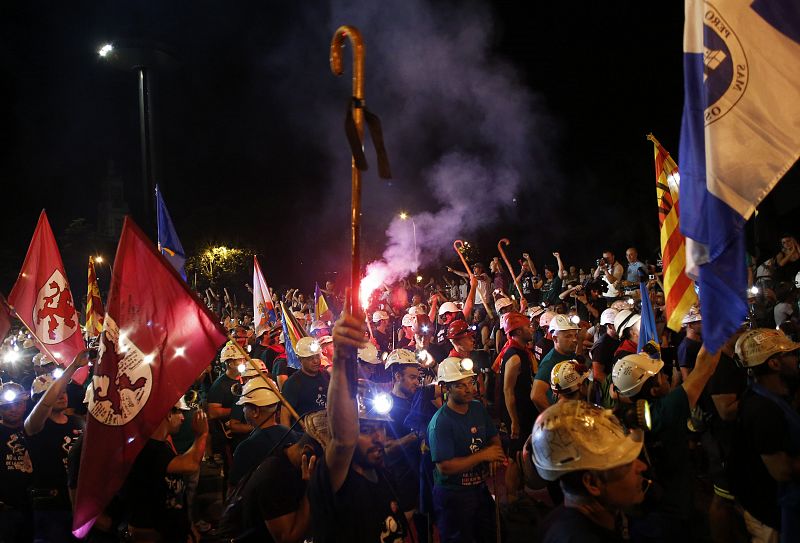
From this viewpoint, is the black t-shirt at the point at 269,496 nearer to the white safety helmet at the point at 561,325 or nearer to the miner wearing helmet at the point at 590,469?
the miner wearing helmet at the point at 590,469

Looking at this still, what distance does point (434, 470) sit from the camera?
5984mm

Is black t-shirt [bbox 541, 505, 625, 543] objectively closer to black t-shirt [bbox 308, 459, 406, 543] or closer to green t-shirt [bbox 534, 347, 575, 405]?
black t-shirt [bbox 308, 459, 406, 543]

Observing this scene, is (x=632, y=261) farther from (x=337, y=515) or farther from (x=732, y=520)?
(x=337, y=515)

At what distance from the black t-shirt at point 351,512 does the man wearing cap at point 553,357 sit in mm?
3590

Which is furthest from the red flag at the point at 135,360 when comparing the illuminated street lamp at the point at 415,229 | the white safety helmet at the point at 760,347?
the illuminated street lamp at the point at 415,229

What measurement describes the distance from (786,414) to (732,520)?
1782 millimetres

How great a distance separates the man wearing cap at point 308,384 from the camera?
23.6 feet

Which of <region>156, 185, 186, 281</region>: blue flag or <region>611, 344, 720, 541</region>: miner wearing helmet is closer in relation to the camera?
<region>611, 344, 720, 541</region>: miner wearing helmet

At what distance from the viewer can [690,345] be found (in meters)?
7.01

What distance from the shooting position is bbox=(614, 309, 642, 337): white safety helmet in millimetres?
8141

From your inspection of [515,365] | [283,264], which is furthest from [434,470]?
[283,264]

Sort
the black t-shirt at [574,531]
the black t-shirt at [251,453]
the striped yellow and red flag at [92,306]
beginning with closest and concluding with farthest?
the black t-shirt at [574,531] < the black t-shirt at [251,453] < the striped yellow and red flag at [92,306]

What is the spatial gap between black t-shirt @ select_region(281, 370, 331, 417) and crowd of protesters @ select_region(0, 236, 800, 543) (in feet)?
0.09

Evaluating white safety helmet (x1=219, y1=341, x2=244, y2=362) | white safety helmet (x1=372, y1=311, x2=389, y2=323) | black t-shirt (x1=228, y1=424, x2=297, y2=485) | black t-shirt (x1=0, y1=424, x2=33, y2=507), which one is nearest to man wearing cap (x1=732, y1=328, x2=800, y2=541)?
black t-shirt (x1=228, y1=424, x2=297, y2=485)
